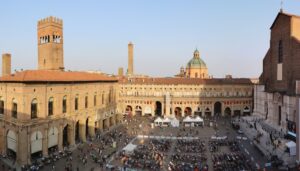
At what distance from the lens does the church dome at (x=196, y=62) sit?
10276cm

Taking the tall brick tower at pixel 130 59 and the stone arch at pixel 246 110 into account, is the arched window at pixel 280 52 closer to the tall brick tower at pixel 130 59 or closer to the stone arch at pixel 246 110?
the stone arch at pixel 246 110

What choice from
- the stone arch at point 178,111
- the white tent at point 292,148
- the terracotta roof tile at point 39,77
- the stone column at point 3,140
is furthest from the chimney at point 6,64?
the white tent at point 292,148

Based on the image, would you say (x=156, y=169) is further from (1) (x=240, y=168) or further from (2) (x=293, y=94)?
(2) (x=293, y=94)

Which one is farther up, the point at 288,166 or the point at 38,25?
the point at 38,25

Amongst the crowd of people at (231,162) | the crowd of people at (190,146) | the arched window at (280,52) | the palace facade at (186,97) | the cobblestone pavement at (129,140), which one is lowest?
the cobblestone pavement at (129,140)

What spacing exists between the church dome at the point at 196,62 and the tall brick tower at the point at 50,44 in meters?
53.2

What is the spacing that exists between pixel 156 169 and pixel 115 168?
16.1ft

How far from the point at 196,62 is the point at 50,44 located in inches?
2260

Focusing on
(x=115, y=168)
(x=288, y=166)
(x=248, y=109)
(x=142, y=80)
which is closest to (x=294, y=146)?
A: (x=288, y=166)

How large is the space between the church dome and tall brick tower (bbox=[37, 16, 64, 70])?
174 ft

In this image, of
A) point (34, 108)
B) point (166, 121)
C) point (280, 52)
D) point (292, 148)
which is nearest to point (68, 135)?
point (34, 108)

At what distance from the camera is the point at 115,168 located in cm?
3319

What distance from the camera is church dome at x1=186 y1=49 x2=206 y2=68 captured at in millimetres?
102762

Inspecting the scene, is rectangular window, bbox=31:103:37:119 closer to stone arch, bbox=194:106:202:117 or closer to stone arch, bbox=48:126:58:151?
stone arch, bbox=48:126:58:151
